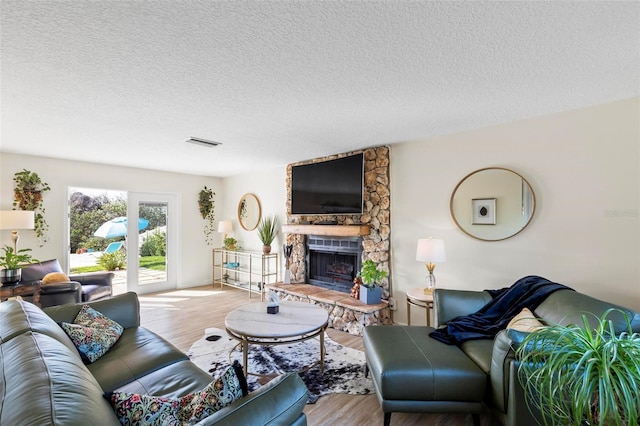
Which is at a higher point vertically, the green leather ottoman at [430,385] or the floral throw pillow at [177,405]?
the floral throw pillow at [177,405]

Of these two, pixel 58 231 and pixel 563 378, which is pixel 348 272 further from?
pixel 58 231

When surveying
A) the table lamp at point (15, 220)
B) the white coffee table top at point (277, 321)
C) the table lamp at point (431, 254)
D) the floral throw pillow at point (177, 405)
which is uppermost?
the table lamp at point (15, 220)

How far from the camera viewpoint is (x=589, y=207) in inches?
100

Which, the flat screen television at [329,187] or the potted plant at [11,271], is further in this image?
the flat screen television at [329,187]

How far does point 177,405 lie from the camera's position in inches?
43.7

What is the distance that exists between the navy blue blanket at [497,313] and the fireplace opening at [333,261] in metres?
1.84

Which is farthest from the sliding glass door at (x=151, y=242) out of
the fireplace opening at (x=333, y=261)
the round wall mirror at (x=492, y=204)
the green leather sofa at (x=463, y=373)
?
the round wall mirror at (x=492, y=204)

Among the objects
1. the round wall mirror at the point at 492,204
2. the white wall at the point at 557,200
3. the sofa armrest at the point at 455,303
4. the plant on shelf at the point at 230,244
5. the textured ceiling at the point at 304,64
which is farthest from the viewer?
the plant on shelf at the point at 230,244

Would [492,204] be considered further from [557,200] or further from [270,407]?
[270,407]

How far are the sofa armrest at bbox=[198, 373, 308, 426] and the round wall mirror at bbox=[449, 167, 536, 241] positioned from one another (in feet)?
8.85

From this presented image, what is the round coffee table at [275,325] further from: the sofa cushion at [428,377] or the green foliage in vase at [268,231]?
the green foliage in vase at [268,231]

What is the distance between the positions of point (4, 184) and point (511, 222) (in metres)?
6.42

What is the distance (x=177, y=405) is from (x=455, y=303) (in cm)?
227

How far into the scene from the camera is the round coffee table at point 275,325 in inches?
95.3
